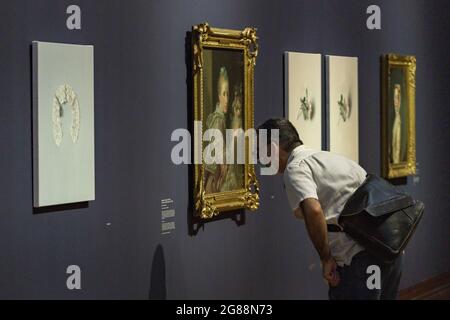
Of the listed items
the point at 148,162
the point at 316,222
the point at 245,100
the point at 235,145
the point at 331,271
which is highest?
the point at 245,100

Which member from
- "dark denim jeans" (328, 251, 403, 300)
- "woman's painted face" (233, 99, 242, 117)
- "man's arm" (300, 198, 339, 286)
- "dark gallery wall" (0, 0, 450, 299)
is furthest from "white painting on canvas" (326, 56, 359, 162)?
"man's arm" (300, 198, 339, 286)

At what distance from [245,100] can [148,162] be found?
1.46 metres

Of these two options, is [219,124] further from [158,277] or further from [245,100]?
[158,277]

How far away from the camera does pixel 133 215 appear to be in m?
8.09

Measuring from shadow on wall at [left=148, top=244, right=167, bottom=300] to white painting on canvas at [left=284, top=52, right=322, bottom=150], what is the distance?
7.63 ft

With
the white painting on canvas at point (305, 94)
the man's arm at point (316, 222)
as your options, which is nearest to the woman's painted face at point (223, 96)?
the white painting on canvas at point (305, 94)

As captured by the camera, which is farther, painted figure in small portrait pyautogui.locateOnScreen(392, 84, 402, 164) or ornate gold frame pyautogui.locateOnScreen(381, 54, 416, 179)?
painted figure in small portrait pyautogui.locateOnScreen(392, 84, 402, 164)

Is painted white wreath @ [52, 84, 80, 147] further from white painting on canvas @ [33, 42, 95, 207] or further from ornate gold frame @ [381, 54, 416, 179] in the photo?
ornate gold frame @ [381, 54, 416, 179]

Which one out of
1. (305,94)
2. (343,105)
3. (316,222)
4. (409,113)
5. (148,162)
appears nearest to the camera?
(316,222)

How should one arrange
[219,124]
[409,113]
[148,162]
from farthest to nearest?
[409,113] < [219,124] < [148,162]

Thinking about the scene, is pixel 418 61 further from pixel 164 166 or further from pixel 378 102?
pixel 164 166

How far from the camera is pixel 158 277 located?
8.42m

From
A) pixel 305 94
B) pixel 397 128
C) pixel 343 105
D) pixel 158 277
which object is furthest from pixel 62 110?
pixel 397 128

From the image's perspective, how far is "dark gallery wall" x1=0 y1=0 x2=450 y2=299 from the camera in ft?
23.0
